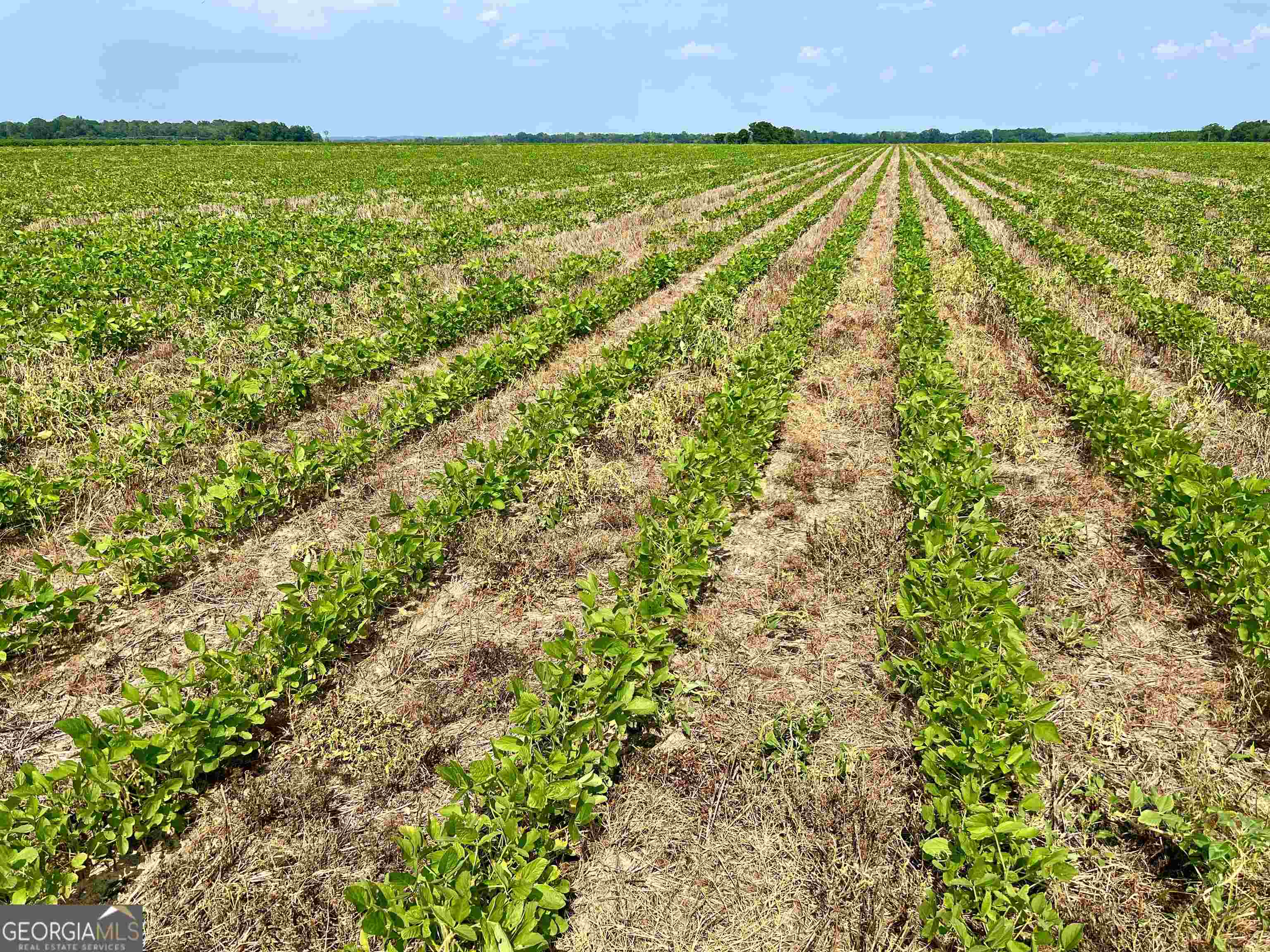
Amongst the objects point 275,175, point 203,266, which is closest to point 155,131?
point 275,175

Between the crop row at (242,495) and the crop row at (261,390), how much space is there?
570mm

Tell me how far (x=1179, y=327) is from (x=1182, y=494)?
6377mm

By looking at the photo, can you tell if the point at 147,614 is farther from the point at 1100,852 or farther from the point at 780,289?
the point at 780,289

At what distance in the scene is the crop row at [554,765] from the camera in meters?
2.37

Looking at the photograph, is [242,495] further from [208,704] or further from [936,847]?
[936,847]

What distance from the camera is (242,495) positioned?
5.61 m

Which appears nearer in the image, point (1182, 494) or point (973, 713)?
point (973, 713)

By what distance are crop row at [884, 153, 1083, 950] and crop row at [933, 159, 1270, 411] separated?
4.67 metres

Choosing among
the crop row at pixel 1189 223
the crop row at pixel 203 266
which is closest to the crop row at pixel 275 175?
the crop row at pixel 203 266

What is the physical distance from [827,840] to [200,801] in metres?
3.26

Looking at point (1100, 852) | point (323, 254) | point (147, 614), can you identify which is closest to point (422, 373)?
point (147, 614)

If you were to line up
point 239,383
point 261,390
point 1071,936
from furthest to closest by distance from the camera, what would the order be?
point 261,390 < point 239,383 < point 1071,936

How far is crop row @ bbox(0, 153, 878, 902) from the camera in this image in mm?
2727

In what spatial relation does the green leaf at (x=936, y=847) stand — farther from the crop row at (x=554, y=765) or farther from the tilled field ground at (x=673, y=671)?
the crop row at (x=554, y=765)
